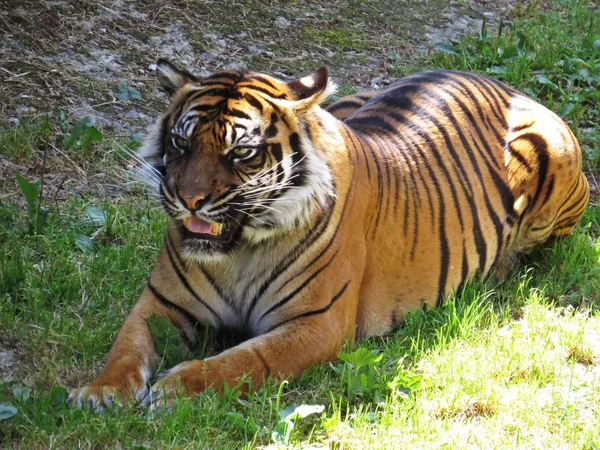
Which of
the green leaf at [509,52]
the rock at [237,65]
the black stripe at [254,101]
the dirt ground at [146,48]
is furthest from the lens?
the green leaf at [509,52]

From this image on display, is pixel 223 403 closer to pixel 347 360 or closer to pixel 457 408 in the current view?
pixel 347 360

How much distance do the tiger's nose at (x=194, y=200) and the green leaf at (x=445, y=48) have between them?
464cm

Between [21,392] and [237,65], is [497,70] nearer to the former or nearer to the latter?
[237,65]

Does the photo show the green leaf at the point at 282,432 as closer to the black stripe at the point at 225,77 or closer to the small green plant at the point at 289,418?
the small green plant at the point at 289,418

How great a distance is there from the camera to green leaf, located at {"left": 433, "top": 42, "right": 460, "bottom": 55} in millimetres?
7883

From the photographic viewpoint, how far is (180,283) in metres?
4.17

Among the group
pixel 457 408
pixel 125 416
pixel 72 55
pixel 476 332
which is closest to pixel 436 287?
pixel 476 332

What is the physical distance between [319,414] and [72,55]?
3.87 metres

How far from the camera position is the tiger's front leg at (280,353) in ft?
Result: 12.0

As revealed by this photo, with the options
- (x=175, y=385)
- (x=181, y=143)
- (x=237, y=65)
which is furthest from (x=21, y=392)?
(x=237, y=65)

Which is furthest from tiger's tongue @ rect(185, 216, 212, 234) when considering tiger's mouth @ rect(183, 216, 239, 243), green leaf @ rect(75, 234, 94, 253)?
green leaf @ rect(75, 234, 94, 253)

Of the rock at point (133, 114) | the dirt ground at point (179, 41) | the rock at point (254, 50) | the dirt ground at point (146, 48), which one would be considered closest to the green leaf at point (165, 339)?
the dirt ground at point (146, 48)

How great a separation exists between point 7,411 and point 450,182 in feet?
8.64

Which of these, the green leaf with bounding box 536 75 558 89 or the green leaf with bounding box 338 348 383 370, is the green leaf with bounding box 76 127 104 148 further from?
the green leaf with bounding box 536 75 558 89
